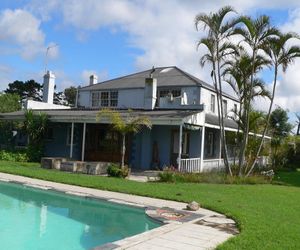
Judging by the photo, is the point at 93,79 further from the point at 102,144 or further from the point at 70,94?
the point at 70,94

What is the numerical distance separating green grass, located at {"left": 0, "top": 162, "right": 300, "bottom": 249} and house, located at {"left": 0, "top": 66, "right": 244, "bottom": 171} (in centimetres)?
485

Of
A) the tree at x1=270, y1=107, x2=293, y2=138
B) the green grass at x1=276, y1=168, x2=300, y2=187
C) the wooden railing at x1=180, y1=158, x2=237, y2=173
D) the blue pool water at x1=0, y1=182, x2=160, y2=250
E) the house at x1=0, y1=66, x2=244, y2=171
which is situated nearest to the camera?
the blue pool water at x1=0, y1=182, x2=160, y2=250

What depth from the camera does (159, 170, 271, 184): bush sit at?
1927cm

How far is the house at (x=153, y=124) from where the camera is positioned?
958 inches

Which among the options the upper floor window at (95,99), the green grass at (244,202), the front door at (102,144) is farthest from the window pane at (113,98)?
the green grass at (244,202)

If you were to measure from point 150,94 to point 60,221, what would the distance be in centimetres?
1676

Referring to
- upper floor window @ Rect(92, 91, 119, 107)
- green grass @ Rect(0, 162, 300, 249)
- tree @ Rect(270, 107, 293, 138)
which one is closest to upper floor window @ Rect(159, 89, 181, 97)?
upper floor window @ Rect(92, 91, 119, 107)

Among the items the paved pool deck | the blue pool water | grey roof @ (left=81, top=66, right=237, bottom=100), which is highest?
grey roof @ (left=81, top=66, right=237, bottom=100)

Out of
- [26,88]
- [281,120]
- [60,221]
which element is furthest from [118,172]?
[26,88]

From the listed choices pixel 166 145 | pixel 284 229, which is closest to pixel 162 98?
pixel 166 145

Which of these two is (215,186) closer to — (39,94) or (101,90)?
(101,90)

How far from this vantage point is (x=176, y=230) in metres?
9.45

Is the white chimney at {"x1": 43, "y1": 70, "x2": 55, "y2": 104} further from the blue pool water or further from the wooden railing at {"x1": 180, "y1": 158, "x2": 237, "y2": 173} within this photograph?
the blue pool water

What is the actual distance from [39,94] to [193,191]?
60778 mm
